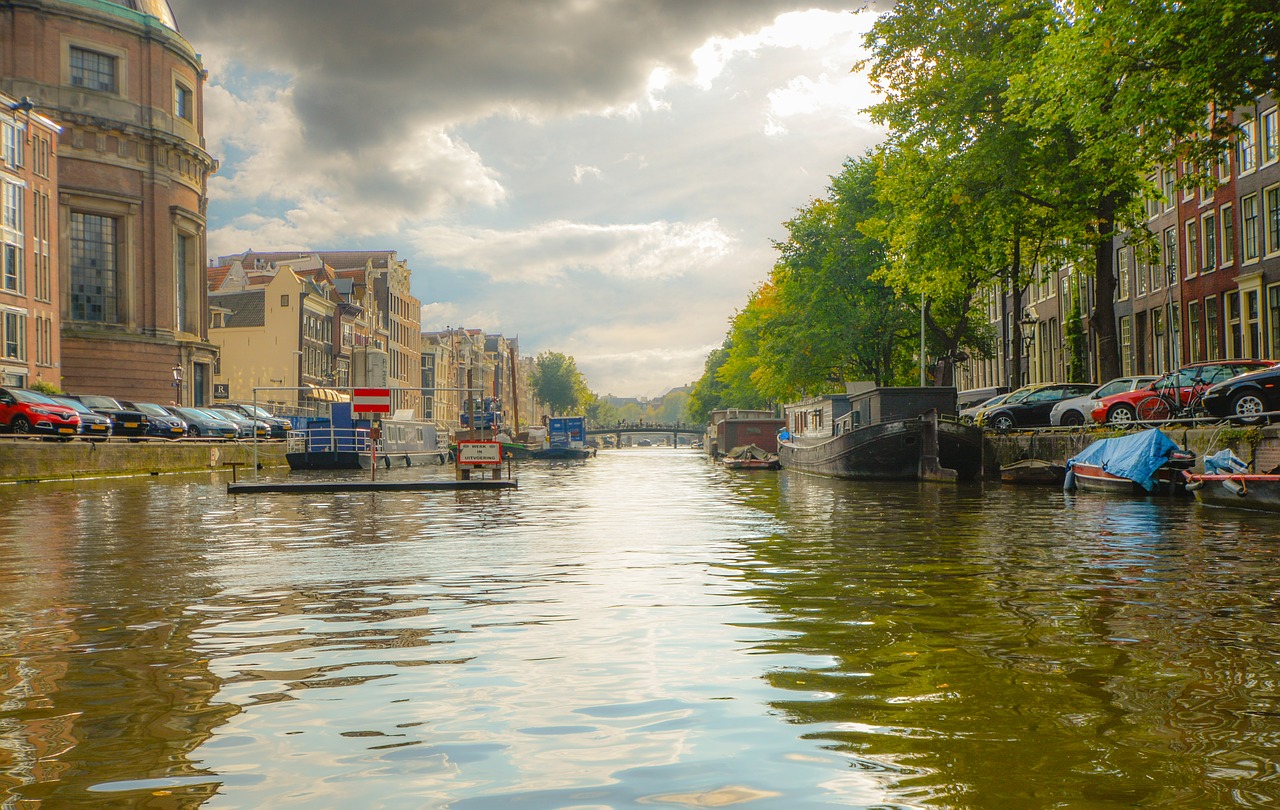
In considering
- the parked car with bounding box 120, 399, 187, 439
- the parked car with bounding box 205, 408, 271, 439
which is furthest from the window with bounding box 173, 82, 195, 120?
the parked car with bounding box 120, 399, 187, 439

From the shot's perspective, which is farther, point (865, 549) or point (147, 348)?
point (147, 348)

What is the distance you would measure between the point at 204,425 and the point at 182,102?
28.7 m

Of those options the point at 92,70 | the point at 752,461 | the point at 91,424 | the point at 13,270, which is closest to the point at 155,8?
the point at 92,70

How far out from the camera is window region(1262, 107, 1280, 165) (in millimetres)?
37844

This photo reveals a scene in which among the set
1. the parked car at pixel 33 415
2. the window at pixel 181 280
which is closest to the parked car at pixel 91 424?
the parked car at pixel 33 415

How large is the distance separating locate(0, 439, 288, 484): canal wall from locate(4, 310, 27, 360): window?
9976 millimetres

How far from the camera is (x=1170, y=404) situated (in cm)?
2811

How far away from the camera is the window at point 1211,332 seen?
42281 millimetres

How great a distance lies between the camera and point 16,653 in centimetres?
713

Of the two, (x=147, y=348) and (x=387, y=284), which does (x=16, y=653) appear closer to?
(x=147, y=348)

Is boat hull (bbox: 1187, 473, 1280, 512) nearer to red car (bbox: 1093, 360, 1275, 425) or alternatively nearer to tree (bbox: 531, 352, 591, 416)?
red car (bbox: 1093, 360, 1275, 425)

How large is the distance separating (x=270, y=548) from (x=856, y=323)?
1589 inches

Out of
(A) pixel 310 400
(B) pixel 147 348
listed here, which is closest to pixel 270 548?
(B) pixel 147 348

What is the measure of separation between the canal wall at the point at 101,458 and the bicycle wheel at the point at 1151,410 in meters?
23.5
